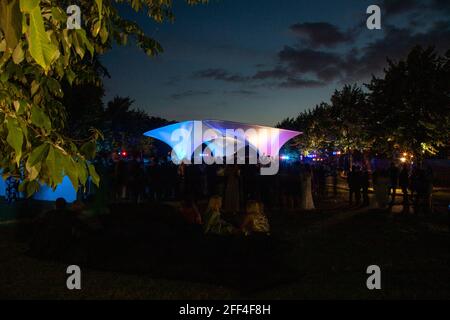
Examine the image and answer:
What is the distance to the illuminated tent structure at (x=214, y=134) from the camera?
70.8ft

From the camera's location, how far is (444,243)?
10.4 meters

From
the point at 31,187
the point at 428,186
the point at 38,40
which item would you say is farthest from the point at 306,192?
the point at 38,40

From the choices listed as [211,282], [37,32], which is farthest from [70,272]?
[37,32]

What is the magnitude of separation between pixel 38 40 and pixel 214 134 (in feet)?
78.8

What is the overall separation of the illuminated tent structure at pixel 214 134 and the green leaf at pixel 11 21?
18919 millimetres

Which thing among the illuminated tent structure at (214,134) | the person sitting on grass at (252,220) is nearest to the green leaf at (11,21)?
the person sitting on grass at (252,220)

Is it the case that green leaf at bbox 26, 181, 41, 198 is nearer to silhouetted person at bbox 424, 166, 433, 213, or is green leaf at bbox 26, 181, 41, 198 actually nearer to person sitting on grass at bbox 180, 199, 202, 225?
person sitting on grass at bbox 180, 199, 202, 225

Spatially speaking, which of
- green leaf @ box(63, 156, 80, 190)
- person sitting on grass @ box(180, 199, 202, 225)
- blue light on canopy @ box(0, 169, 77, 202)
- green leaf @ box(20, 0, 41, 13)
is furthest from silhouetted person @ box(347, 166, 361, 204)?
green leaf @ box(20, 0, 41, 13)

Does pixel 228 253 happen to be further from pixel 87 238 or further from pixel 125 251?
pixel 87 238

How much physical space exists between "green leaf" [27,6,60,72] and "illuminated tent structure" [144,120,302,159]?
18883mm

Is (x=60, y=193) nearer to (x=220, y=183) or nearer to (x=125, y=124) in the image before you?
(x=220, y=183)

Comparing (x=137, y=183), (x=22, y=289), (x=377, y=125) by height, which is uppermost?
(x=377, y=125)

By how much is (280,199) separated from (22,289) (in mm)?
12006

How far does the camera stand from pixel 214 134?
1008 inches
